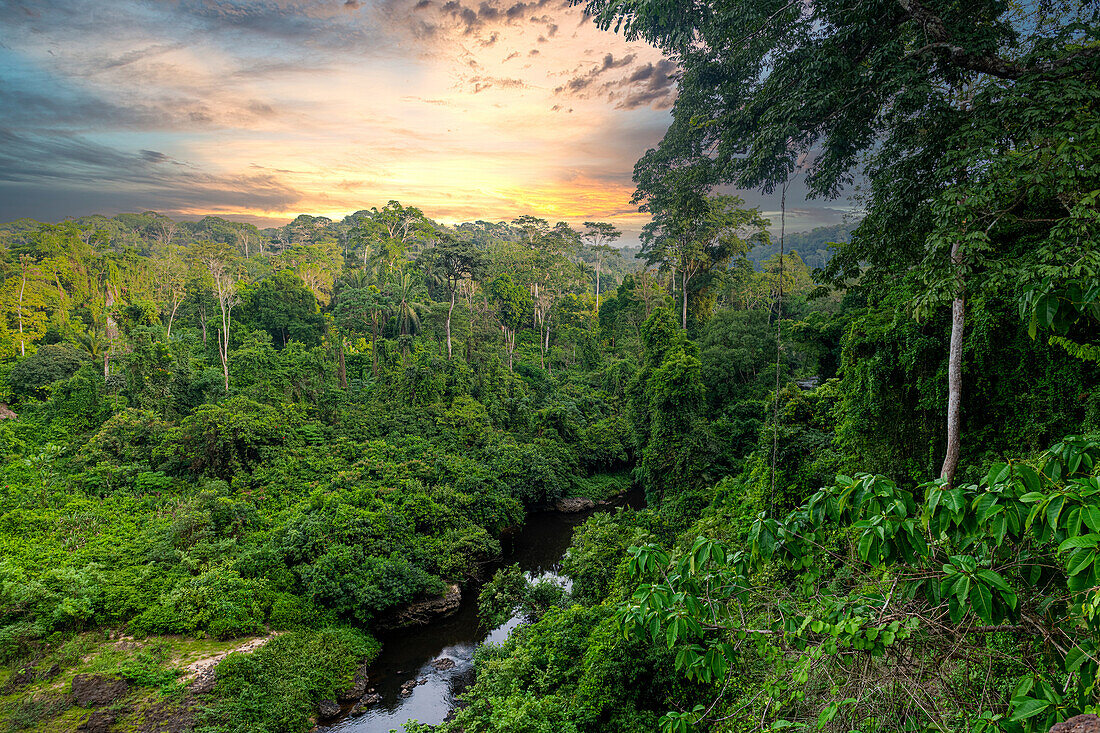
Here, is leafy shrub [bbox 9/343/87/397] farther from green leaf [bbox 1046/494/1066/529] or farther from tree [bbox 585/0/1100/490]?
green leaf [bbox 1046/494/1066/529]

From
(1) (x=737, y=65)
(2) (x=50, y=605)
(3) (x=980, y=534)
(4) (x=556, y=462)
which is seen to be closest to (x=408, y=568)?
(2) (x=50, y=605)

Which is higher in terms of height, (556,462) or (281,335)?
(281,335)

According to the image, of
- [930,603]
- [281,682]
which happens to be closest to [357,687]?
[281,682]

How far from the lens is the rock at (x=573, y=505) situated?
→ 1980 centimetres

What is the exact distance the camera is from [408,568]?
1266 centimetres

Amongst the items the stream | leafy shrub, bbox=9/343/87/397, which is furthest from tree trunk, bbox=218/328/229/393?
the stream

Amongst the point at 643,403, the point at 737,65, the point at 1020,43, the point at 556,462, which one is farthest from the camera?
the point at 556,462

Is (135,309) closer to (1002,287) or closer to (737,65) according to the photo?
(737,65)

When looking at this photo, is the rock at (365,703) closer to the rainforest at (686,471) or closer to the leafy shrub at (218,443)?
the rainforest at (686,471)

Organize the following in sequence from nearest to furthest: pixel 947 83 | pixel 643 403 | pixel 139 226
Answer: pixel 947 83 < pixel 643 403 < pixel 139 226

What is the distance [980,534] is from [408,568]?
12961 mm

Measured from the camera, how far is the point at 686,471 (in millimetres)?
14508

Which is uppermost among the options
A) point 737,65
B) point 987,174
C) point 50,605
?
point 737,65

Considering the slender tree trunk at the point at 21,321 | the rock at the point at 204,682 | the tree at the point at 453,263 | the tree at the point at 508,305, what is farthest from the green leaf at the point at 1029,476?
the slender tree trunk at the point at 21,321
